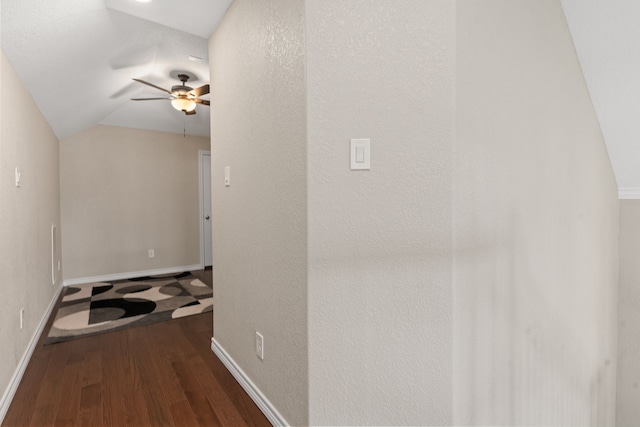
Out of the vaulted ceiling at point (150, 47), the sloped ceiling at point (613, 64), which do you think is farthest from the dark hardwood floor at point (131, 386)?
the sloped ceiling at point (613, 64)

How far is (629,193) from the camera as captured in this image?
2438 mm

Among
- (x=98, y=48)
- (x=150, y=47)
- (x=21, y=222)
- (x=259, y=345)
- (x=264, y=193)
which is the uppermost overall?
(x=150, y=47)

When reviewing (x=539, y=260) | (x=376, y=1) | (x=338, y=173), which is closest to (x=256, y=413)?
(x=338, y=173)

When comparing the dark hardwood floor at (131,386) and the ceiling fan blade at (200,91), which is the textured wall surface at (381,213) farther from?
the ceiling fan blade at (200,91)

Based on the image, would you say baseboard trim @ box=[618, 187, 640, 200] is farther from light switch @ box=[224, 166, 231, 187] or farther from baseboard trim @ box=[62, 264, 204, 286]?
baseboard trim @ box=[62, 264, 204, 286]

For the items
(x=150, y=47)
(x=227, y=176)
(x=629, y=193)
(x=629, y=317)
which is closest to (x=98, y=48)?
(x=150, y=47)

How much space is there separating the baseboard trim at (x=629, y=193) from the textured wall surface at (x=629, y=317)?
1.4 inches

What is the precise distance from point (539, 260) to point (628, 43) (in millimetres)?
1402

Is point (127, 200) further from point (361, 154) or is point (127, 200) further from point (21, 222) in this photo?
point (361, 154)

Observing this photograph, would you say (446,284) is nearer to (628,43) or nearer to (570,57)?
Result: (570,57)

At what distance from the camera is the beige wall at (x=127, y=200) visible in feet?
13.9

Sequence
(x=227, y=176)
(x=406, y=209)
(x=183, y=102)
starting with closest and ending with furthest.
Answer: (x=406, y=209)
(x=227, y=176)
(x=183, y=102)

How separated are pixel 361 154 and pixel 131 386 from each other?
6.37ft

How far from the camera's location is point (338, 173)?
1.30 metres
